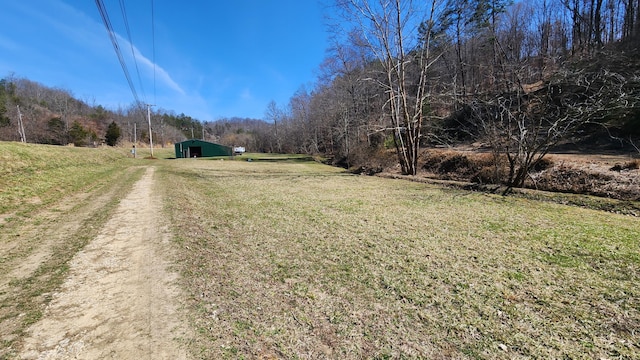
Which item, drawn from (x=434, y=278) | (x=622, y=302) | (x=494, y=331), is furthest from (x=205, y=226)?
(x=622, y=302)

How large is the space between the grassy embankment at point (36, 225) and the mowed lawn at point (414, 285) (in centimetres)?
142

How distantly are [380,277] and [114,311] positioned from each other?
9.42 feet

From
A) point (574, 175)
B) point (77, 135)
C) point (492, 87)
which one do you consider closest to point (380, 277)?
point (574, 175)

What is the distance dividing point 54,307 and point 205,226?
9.75ft

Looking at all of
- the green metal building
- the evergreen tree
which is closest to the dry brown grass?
the green metal building

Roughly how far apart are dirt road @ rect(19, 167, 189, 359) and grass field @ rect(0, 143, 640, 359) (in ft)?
0.53

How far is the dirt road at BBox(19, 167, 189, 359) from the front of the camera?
219 cm

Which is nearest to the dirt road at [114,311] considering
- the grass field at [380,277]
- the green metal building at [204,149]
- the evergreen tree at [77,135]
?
the grass field at [380,277]

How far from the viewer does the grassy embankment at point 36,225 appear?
2809mm

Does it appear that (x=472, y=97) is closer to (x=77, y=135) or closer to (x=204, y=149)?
(x=204, y=149)

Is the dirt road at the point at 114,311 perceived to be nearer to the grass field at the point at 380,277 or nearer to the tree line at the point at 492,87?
the grass field at the point at 380,277

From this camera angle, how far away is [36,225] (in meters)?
5.52

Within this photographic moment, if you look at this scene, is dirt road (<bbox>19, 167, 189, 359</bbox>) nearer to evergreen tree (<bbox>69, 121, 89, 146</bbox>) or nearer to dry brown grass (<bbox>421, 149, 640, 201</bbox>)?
dry brown grass (<bbox>421, 149, 640, 201</bbox>)

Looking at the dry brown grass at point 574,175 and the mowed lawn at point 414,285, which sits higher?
the dry brown grass at point 574,175
